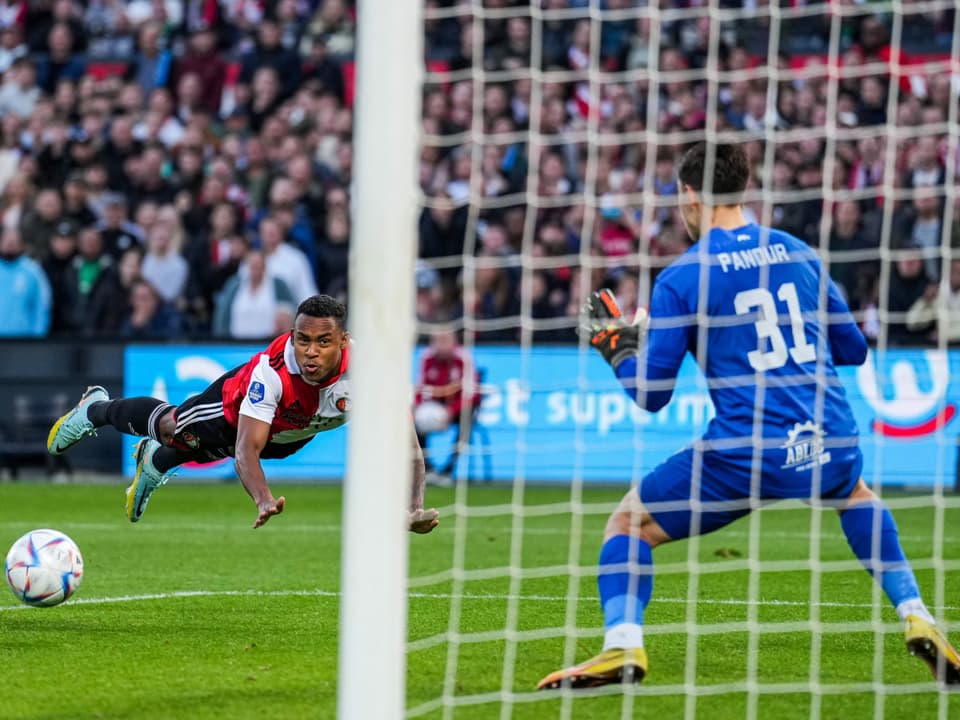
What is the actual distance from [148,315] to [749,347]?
10.5m

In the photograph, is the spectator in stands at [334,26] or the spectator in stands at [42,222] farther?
the spectator in stands at [334,26]

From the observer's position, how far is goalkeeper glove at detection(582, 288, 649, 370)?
5254mm

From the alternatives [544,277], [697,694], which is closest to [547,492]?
[544,277]

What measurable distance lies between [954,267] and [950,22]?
4.35 metres

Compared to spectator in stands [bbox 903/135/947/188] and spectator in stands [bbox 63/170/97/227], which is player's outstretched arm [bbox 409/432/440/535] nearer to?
spectator in stands [bbox 903/135/947/188]

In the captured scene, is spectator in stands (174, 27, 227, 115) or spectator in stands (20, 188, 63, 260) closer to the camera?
spectator in stands (20, 188, 63, 260)

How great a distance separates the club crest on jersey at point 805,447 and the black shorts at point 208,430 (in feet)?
11.2

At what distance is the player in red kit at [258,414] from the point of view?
22.9ft

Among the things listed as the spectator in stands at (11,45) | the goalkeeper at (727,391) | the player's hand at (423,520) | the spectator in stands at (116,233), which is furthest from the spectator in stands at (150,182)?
the goalkeeper at (727,391)

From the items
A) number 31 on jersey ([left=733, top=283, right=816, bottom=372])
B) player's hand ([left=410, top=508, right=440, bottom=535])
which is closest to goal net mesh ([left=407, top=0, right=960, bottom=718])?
player's hand ([left=410, top=508, right=440, bottom=535])

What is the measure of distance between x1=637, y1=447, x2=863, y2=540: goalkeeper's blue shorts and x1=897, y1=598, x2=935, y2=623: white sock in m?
0.49

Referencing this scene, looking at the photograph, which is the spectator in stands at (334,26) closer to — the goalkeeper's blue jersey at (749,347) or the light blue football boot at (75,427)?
the light blue football boot at (75,427)

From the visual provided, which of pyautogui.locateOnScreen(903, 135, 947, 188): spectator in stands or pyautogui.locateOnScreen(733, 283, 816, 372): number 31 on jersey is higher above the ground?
pyautogui.locateOnScreen(903, 135, 947, 188): spectator in stands

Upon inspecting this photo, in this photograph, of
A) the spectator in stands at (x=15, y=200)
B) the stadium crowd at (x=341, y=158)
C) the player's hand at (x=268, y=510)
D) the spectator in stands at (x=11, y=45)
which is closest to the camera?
the player's hand at (x=268, y=510)
